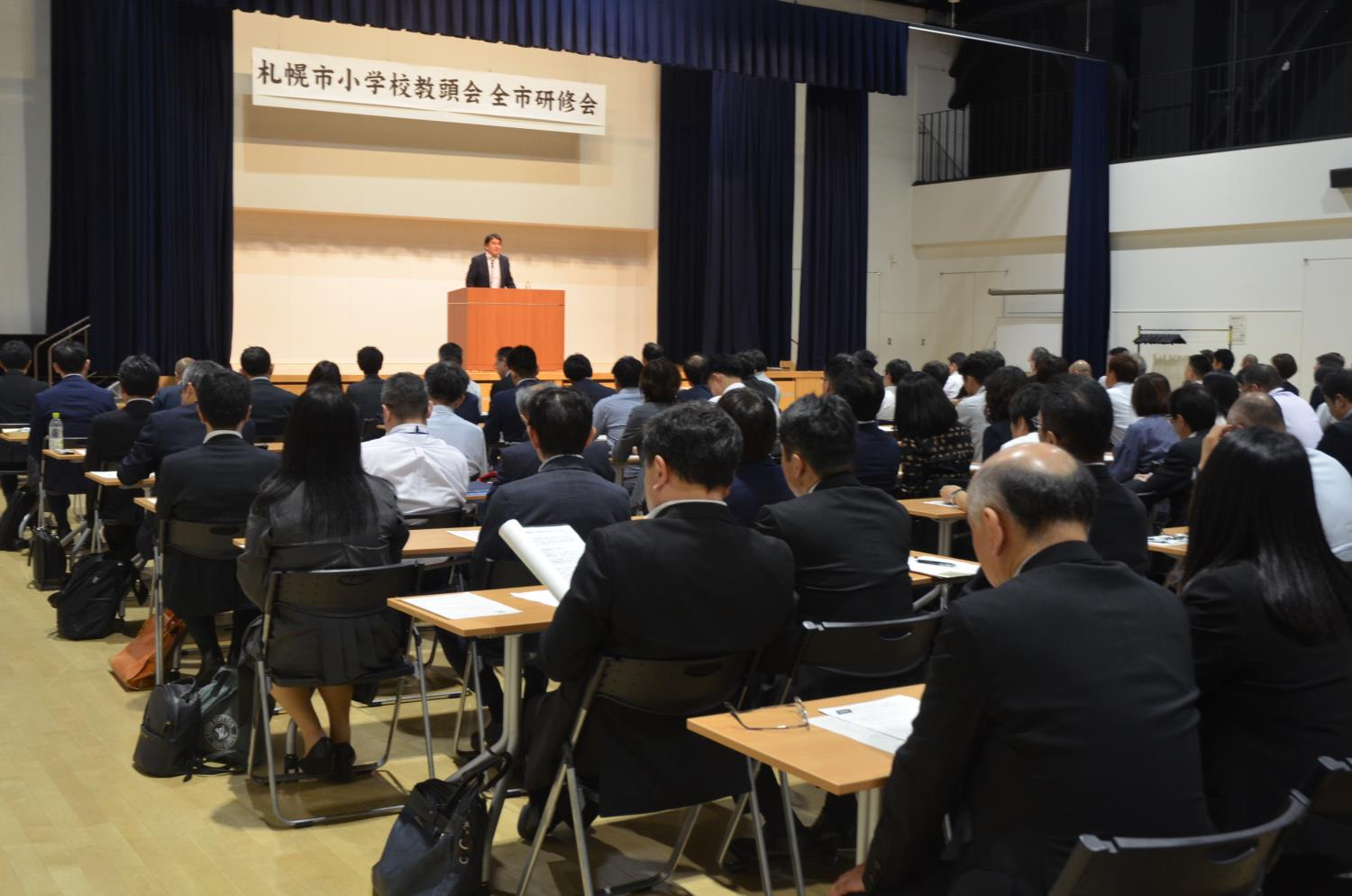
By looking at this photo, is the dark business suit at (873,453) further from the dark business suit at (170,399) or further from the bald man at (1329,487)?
the dark business suit at (170,399)

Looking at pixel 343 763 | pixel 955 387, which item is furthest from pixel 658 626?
pixel 955 387

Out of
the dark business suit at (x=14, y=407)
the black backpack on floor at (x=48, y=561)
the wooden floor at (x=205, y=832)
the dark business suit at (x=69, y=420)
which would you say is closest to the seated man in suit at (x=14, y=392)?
the dark business suit at (x=14, y=407)

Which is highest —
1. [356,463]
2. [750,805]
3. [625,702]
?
[356,463]

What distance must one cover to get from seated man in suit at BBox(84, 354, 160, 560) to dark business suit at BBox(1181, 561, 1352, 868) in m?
5.47

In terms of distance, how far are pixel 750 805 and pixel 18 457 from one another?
696 centimetres

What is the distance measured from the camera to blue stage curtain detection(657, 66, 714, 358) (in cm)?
1539

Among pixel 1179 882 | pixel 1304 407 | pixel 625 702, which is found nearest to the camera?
pixel 1179 882

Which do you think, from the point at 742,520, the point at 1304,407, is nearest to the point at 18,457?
the point at 742,520

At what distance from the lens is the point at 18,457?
8.60m

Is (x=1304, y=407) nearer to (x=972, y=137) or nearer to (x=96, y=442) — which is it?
(x=96, y=442)

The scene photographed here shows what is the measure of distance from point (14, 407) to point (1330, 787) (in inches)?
341

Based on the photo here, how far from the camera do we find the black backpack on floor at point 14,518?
27.2 ft

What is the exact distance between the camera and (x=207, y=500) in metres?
4.85

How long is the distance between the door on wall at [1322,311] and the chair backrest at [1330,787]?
11600 mm
